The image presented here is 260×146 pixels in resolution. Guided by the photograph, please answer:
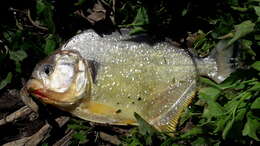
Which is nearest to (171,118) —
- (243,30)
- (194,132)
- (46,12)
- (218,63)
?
(194,132)

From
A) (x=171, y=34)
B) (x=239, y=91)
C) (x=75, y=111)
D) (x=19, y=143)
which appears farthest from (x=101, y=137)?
(x=239, y=91)

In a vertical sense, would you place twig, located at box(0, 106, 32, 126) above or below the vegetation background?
below

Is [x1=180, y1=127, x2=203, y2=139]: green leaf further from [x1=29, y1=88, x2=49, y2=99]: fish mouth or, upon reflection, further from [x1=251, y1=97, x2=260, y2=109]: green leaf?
[x1=29, y1=88, x2=49, y2=99]: fish mouth

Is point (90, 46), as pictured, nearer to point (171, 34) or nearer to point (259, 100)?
point (171, 34)

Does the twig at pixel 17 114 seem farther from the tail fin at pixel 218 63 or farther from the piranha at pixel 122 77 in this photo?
the tail fin at pixel 218 63

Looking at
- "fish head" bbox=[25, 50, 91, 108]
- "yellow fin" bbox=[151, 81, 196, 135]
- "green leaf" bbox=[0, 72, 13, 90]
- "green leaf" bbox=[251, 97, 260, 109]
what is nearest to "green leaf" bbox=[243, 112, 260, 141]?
"green leaf" bbox=[251, 97, 260, 109]

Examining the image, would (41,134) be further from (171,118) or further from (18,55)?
(171,118)

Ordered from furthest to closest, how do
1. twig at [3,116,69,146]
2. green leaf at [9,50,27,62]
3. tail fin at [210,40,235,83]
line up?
twig at [3,116,69,146] → green leaf at [9,50,27,62] → tail fin at [210,40,235,83]
